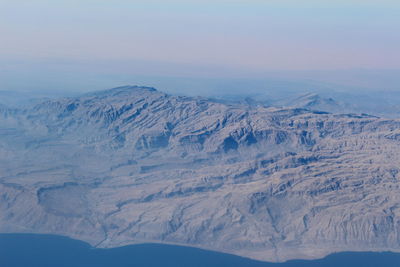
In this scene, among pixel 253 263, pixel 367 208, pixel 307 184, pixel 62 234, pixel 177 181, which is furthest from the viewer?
pixel 177 181

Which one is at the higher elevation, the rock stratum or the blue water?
the rock stratum

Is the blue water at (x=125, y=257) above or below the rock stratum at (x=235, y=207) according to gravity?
below

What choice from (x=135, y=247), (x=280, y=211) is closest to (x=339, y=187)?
(x=280, y=211)

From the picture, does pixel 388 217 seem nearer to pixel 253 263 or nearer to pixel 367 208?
pixel 367 208

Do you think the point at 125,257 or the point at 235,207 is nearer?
the point at 125,257

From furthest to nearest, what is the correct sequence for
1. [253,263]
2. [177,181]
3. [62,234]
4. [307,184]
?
[177,181] → [307,184] → [62,234] → [253,263]

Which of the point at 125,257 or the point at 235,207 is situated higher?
the point at 235,207

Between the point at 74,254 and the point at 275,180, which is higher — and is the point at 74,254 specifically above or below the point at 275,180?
below

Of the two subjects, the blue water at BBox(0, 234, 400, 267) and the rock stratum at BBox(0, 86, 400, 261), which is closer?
the blue water at BBox(0, 234, 400, 267)
